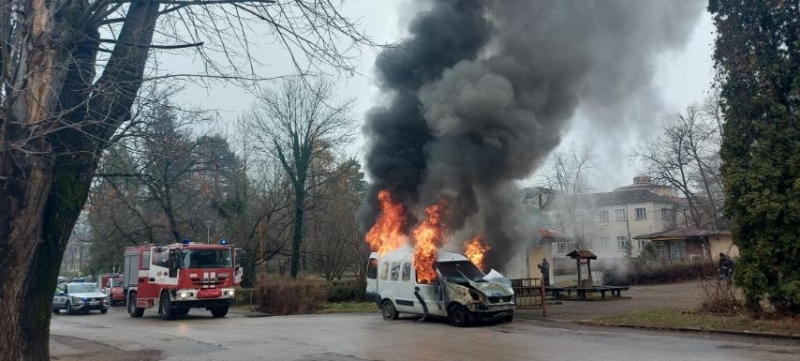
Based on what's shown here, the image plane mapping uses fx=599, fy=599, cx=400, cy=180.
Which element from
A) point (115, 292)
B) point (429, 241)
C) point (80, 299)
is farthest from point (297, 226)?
point (429, 241)

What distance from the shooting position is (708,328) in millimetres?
12484

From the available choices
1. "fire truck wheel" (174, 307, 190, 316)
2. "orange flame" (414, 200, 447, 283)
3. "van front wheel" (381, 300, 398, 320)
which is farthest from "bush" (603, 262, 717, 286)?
"fire truck wheel" (174, 307, 190, 316)

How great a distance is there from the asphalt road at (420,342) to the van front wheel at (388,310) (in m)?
0.37

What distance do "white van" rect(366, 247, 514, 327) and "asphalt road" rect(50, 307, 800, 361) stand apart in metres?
0.40

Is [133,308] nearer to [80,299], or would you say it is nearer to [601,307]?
[80,299]

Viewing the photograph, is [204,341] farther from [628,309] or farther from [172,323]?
[628,309]

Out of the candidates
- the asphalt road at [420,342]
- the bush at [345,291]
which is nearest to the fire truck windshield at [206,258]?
the asphalt road at [420,342]

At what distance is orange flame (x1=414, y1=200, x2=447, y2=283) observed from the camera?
1551cm

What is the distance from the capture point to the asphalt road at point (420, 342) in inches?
395

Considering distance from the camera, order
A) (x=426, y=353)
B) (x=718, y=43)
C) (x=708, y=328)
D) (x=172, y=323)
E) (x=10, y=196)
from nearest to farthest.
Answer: (x=10, y=196)
(x=426, y=353)
(x=708, y=328)
(x=718, y=43)
(x=172, y=323)

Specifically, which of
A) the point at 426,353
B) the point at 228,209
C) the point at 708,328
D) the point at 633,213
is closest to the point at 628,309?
the point at 708,328

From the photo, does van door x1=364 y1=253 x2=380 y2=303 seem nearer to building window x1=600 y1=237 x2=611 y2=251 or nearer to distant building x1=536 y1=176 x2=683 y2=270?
distant building x1=536 y1=176 x2=683 y2=270

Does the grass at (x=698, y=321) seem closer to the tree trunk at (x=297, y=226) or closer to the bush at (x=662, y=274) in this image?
the bush at (x=662, y=274)

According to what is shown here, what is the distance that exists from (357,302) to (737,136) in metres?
15.9
